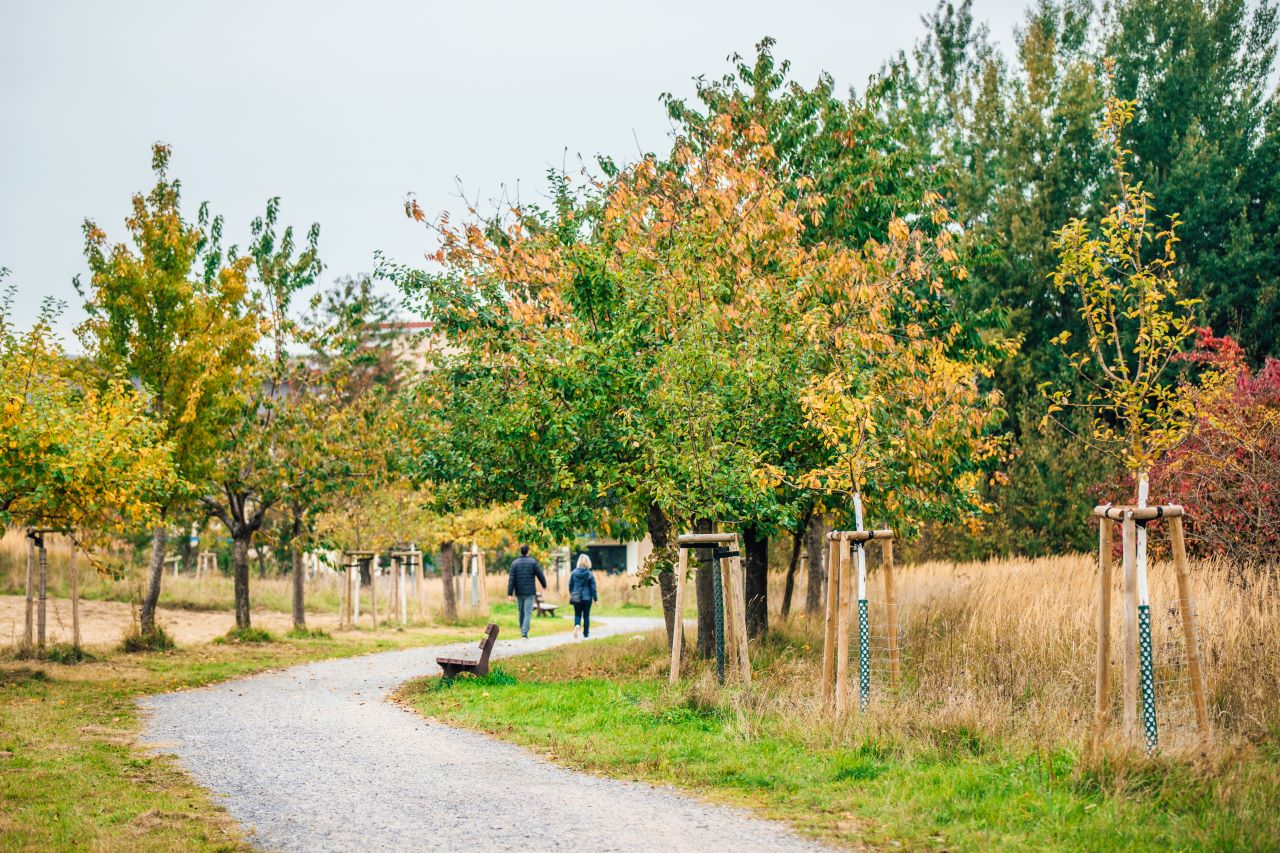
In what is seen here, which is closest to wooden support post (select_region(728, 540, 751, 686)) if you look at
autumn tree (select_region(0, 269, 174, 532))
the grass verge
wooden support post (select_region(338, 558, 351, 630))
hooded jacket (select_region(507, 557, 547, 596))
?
the grass verge

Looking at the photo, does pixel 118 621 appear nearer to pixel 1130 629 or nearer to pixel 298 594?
pixel 298 594

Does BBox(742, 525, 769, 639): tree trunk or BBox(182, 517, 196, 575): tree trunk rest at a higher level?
BBox(182, 517, 196, 575): tree trunk

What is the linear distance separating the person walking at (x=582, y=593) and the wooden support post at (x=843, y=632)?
44.7 feet

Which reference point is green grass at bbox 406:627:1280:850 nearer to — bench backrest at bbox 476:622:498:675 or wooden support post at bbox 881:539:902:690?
wooden support post at bbox 881:539:902:690

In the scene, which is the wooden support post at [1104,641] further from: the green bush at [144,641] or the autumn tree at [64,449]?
the green bush at [144,641]

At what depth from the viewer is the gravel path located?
664 cm

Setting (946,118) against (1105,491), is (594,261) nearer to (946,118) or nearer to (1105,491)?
(1105,491)

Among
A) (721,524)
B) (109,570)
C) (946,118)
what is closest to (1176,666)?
(721,524)

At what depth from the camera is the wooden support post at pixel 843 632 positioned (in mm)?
9250

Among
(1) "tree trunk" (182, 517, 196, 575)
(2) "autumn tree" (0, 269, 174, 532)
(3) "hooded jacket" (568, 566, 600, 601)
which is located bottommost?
(3) "hooded jacket" (568, 566, 600, 601)

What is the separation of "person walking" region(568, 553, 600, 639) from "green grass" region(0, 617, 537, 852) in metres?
7.21

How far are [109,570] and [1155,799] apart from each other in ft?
47.7

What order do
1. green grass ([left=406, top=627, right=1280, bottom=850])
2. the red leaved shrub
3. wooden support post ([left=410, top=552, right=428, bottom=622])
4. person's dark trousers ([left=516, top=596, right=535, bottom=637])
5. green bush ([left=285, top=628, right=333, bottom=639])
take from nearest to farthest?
green grass ([left=406, top=627, right=1280, bottom=850])
the red leaved shrub
green bush ([left=285, top=628, right=333, bottom=639])
person's dark trousers ([left=516, top=596, right=535, bottom=637])
wooden support post ([left=410, top=552, right=428, bottom=622])

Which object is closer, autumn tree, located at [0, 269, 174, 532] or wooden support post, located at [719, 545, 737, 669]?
wooden support post, located at [719, 545, 737, 669]
